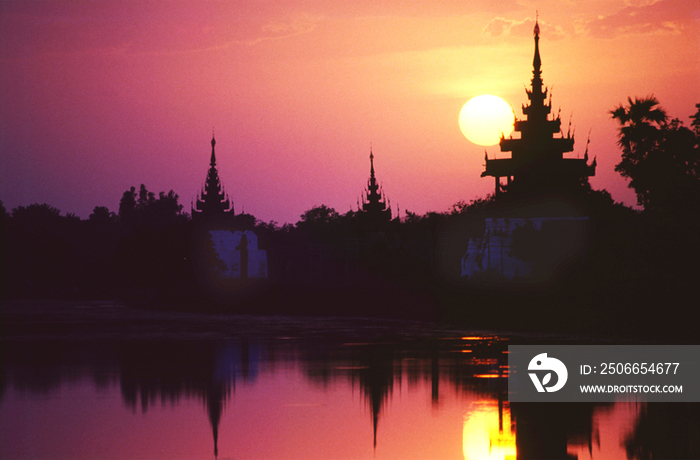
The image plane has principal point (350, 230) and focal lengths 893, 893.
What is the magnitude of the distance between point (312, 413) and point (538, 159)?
44461 mm

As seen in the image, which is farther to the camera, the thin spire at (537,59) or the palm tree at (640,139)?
the thin spire at (537,59)

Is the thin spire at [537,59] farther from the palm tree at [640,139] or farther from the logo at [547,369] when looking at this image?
the logo at [547,369]

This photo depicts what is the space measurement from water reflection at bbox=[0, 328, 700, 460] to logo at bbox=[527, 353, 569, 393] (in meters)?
0.52

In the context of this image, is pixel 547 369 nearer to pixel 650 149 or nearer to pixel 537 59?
pixel 650 149

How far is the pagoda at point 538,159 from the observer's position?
52.5 metres

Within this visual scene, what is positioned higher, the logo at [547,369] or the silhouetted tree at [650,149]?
the silhouetted tree at [650,149]

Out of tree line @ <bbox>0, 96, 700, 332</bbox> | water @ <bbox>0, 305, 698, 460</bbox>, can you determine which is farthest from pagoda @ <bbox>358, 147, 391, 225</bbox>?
water @ <bbox>0, 305, 698, 460</bbox>

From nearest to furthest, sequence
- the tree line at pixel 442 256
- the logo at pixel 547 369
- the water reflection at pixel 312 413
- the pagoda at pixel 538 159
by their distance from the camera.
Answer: the water reflection at pixel 312 413
the logo at pixel 547 369
the tree line at pixel 442 256
the pagoda at pixel 538 159

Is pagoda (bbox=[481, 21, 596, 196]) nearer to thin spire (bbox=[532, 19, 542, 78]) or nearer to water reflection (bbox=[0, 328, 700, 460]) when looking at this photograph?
thin spire (bbox=[532, 19, 542, 78])

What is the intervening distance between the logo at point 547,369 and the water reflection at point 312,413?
1.71 feet

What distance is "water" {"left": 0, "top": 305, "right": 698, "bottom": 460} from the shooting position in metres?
8.86

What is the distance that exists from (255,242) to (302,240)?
151 ft

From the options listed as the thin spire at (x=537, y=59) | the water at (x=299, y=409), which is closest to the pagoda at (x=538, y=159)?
the thin spire at (x=537, y=59)

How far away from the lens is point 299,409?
11.2 metres
